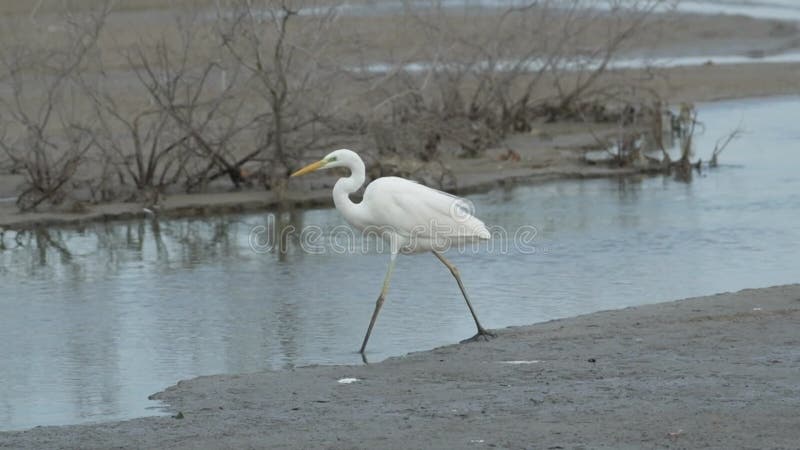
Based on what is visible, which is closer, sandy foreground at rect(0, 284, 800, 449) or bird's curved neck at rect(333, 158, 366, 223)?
sandy foreground at rect(0, 284, 800, 449)

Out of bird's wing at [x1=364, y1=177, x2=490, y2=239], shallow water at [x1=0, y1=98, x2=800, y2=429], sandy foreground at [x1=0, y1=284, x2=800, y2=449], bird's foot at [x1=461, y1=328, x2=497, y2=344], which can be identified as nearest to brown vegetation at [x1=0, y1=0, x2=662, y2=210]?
shallow water at [x1=0, y1=98, x2=800, y2=429]

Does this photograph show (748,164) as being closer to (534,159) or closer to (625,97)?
(534,159)

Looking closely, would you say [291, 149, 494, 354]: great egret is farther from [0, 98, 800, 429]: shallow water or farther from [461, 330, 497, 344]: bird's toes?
[0, 98, 800, 429]: shallow water

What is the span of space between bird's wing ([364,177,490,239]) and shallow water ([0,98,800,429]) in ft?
2.30

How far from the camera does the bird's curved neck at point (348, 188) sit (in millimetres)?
8484

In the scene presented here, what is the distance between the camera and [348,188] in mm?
8500

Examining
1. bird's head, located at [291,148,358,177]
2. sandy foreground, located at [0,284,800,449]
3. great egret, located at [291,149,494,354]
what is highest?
bird's head, located at [291,148,358,177]

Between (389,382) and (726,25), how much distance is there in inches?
1096

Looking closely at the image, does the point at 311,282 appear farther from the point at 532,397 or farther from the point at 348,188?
the point at 532,397

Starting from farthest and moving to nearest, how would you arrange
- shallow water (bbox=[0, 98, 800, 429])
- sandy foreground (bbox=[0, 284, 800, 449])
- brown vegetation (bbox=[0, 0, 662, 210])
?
1. brown vegetation (bbox=[0, 0, 662, 210])
2. shallow water (bbox=[0, 98, 800, 429])
3. sandy foreground (bbox=[0, 284, 800, 449])

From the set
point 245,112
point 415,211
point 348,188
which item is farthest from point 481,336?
point 245,112

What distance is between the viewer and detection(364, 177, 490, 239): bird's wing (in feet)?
27.4

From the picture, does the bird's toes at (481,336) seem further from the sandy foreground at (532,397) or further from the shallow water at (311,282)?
the shallow water at (311,282)

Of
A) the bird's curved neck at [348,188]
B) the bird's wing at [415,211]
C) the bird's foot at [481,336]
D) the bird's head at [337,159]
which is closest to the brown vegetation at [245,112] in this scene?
the bird's head at [337,159]
